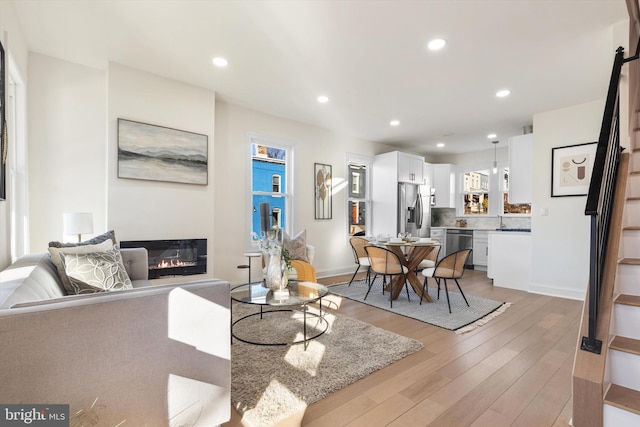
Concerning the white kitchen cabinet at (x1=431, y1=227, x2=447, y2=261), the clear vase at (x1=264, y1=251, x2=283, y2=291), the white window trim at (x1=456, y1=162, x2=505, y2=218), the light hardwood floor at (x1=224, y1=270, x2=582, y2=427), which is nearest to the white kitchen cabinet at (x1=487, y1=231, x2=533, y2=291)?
the light hardwood floor at (x1=224, y1=270, x2=582, y2=427)

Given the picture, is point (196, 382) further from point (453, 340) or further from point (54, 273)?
point (453, 340)

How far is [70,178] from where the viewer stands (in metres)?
3.34

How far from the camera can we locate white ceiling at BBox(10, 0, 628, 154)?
2.42m

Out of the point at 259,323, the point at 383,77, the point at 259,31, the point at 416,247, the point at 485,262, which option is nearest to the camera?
the point at 259,31

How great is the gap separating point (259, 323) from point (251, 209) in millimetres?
2102

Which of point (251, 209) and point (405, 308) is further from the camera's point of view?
point (251, 209)

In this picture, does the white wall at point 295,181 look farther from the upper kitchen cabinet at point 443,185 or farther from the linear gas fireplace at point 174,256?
the upper kitchen cabinet at point 443,185

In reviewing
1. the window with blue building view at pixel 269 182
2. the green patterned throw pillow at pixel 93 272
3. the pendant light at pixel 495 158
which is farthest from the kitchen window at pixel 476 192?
the green patterned throw pillow at pixel 93 272

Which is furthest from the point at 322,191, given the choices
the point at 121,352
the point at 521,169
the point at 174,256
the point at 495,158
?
the point at 121,352

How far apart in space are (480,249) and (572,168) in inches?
104

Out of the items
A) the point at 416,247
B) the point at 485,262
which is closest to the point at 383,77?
the point at 416,247

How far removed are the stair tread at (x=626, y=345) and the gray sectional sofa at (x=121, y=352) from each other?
1944 millimetres

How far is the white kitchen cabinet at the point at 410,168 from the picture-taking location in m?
6.31

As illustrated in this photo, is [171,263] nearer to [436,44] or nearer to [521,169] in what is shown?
[436,44]
